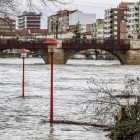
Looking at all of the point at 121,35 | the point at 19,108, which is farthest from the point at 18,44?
the point at 121,35

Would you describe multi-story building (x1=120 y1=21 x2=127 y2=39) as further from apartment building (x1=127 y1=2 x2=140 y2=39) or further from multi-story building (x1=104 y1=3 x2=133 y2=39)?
apartment building (x1=127 y1=2 x2=140 y2=39)

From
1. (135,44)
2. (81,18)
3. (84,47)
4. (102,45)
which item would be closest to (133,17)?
(81,18)

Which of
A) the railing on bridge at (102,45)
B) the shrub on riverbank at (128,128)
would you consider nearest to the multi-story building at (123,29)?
the railing on bridge at (102,45)

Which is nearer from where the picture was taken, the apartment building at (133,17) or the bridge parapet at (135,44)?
the bridge parapet at (135,44)

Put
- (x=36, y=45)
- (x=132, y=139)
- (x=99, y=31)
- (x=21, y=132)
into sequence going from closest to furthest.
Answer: (x=132, y=139)
(x=21, y=132)
(x=36, y=45)
(x=99, y=31)

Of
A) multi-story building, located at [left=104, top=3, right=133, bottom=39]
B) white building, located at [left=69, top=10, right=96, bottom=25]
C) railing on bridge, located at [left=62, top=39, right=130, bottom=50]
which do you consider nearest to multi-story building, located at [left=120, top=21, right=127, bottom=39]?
multi-story building, located at [left=104, top=3, right=133, bottom=39]

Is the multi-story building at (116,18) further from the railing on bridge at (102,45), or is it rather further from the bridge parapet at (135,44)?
the bridge parapet at (135,44)

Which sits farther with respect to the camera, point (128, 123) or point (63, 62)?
point (63, 62)

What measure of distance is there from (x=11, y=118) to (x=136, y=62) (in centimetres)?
6325

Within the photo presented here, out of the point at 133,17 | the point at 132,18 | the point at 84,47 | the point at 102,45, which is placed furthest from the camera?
the point at 132,18

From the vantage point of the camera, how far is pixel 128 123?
934cm

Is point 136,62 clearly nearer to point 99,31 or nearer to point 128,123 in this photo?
point 128,123

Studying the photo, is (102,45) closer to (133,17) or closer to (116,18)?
(133,17)

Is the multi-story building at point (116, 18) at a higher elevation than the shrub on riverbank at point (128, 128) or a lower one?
higher
